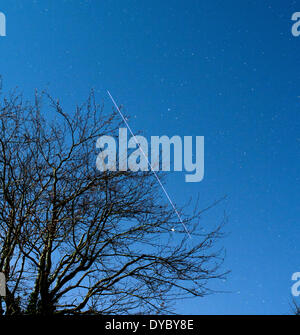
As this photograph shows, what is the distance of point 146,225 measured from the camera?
862cm

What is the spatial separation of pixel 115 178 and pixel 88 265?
2069 millimetres

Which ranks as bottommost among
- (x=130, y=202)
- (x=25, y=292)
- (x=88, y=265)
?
(x=25, y=292)

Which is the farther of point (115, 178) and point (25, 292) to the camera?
point (115, 178)

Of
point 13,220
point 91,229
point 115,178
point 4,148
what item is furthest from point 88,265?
point 4,148

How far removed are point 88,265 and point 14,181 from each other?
8.34ft

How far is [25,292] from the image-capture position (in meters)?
7.50
